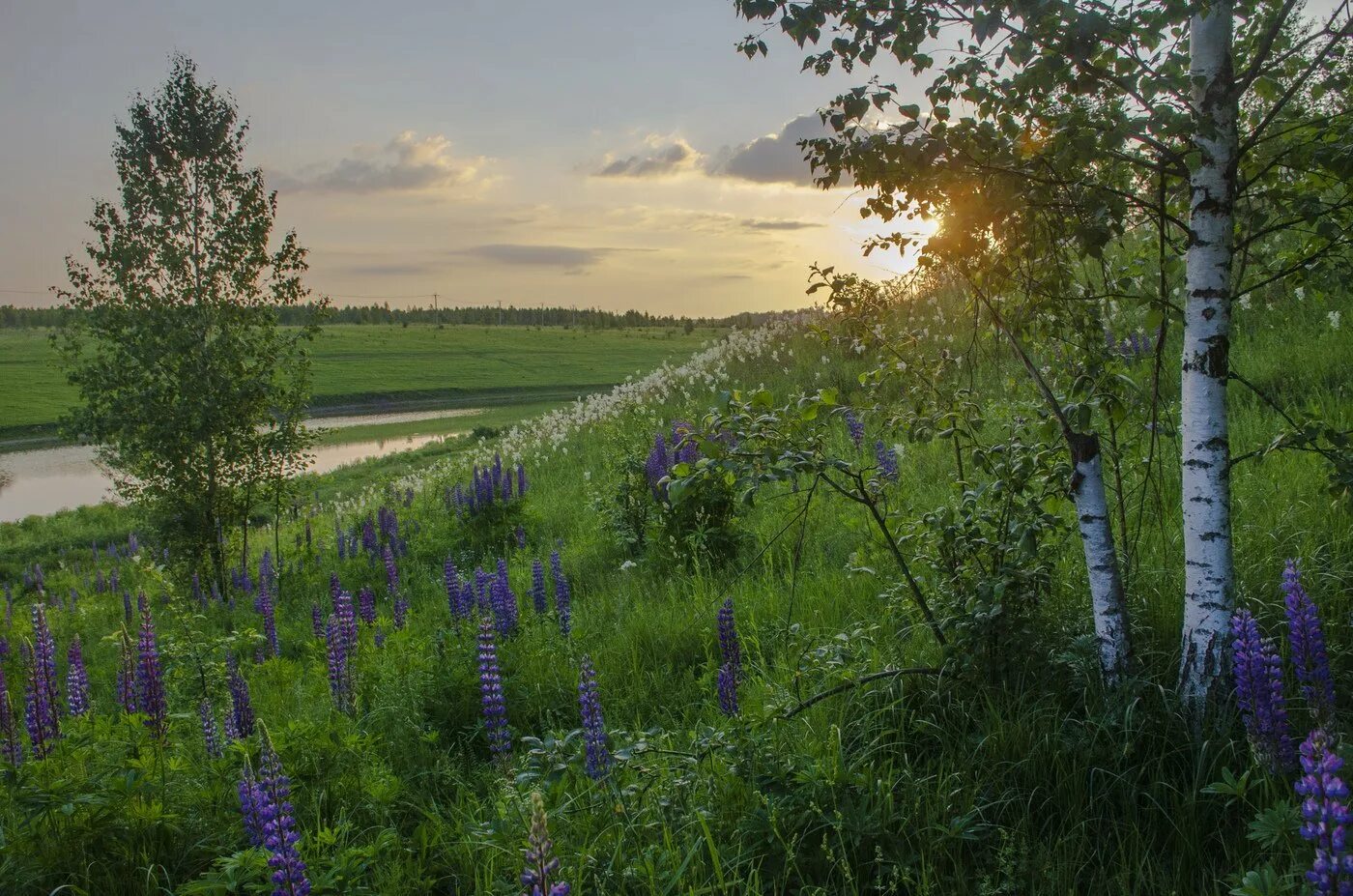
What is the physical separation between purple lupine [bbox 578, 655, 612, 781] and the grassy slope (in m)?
0.11

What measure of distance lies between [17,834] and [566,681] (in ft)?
8.99

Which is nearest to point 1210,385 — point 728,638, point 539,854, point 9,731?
point 728,638

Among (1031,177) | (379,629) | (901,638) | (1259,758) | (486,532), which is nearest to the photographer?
(1259,758)

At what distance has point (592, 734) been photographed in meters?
3.45

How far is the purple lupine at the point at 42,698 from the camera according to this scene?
438 centimetres

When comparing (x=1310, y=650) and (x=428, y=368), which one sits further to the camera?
(x=428, y=368)

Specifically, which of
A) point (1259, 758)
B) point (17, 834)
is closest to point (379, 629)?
point (17, 834)

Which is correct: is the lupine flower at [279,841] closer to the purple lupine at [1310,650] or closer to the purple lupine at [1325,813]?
the purple lupine at [1325,813]

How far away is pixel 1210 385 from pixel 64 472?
54314 mm

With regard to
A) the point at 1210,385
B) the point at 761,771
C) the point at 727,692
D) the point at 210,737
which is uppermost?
the point at 1210,385

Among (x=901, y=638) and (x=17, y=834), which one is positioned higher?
(x=901, y=638)

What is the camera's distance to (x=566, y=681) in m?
5.35

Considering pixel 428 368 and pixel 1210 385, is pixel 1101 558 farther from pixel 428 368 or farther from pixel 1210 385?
pixel 428 368

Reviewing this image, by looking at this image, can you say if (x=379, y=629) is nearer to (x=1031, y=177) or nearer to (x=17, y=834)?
(x=17, y=834)
